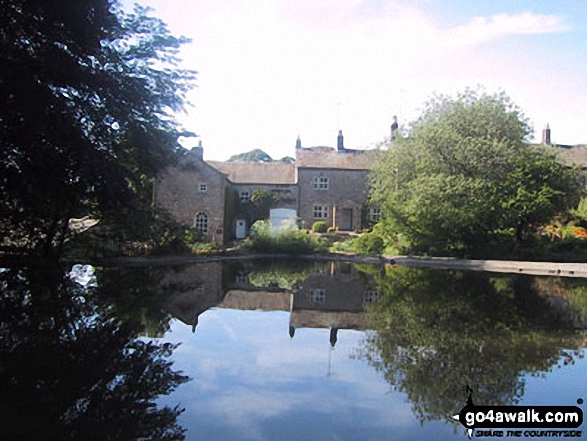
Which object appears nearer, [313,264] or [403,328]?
[403,328]

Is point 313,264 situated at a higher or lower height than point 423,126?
lower

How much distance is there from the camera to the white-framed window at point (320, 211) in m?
36.4

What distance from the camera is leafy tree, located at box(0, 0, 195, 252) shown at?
35.1 feet

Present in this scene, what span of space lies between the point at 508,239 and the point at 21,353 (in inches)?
888

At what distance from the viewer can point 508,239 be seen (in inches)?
923

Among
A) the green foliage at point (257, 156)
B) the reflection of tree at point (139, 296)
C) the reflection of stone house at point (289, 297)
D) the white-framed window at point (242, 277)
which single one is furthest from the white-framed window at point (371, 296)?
the green foliage at point (257, 156)

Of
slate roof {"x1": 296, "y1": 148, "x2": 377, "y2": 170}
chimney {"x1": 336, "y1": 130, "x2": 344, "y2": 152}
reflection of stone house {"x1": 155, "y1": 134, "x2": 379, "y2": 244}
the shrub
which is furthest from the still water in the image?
chimney {"x1": 336, "y1": 130, "x2": 344, "y2": 152}

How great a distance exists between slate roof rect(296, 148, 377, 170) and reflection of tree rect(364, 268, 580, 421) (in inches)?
950

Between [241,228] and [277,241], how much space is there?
11.5 meters

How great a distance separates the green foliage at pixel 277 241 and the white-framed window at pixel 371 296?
11.4m

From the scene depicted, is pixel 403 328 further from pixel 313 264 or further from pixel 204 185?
pixel 204 185

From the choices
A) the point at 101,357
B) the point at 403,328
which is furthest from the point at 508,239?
the point at 101,357

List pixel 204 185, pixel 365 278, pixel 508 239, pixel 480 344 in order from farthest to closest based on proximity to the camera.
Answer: pixel 204 185
pixel 508 239
pixel 365 278
pixel 480 344

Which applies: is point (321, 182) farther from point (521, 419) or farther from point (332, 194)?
point (521, 419)
